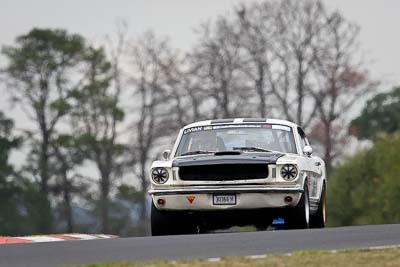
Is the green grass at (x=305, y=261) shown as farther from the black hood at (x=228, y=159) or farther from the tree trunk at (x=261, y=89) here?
the tree trunk at (x=261, y=89)

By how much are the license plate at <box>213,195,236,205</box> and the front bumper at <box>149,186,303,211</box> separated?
38 millimetres

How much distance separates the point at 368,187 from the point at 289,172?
53.7 metres

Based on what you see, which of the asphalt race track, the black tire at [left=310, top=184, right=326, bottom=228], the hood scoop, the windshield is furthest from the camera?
the black tire at [left=310, top=184, right=326, bottom=228]

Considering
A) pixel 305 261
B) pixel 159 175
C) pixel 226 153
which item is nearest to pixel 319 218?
pixel 226 153

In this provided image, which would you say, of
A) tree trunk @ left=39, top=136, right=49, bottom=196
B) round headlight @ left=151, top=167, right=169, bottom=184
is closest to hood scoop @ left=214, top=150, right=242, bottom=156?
round headlight @ left=151, top=167, right=169, bottom=184

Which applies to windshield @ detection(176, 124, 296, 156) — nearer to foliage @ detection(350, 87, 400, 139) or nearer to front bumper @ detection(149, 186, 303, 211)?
front bumper @ detection(149, 186, 303, 211)

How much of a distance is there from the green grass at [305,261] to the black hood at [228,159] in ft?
Result: 18.4

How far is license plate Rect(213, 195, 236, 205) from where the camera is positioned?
19.0 m

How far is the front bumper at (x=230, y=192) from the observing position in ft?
62.2

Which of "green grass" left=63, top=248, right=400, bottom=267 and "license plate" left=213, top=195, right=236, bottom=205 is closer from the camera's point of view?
"green grass" left=63, top=248, right=400, bottom=267

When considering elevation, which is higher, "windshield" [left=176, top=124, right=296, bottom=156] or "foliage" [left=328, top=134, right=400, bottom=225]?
"windshield" [left=176, top=124, right=296, bottom=156]

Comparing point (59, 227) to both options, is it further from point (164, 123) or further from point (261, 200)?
point (261, 200)

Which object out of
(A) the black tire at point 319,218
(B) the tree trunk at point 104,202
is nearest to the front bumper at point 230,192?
(A) the black tire at point 319,218

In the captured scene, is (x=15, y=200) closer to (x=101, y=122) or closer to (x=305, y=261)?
(x=101, y=122)
